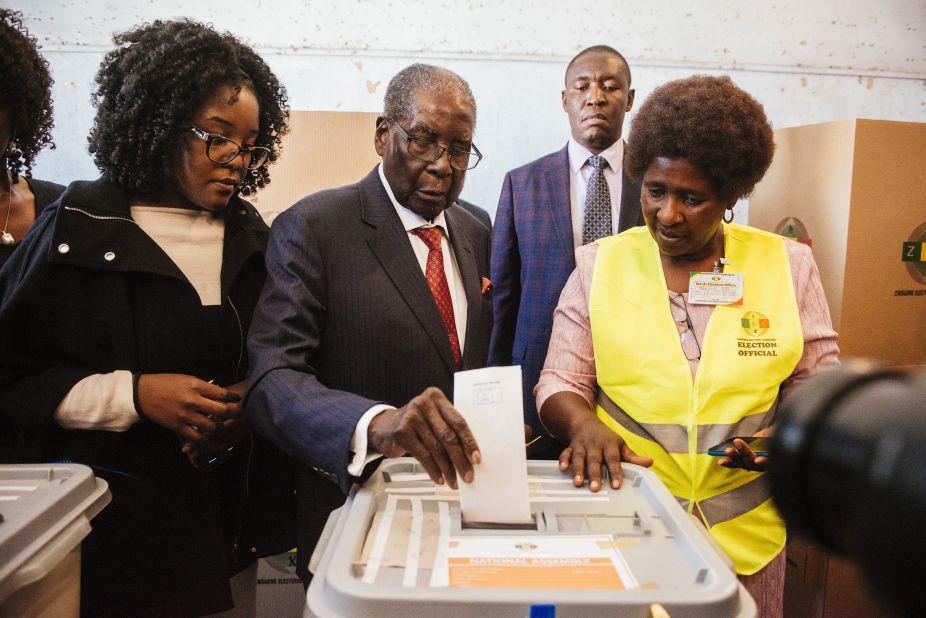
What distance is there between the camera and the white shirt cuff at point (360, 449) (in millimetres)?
989

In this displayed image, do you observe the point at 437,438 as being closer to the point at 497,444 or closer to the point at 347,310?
the point at 497,444

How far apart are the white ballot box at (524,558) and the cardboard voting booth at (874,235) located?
5.41 feet

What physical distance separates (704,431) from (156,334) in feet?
3.43

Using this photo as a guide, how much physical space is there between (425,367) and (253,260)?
442 millimetres

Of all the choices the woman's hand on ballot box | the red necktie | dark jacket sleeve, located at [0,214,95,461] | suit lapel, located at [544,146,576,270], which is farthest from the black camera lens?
suit lapel, located at [544,146,576,270]

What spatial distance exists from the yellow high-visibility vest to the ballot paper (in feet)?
1.39

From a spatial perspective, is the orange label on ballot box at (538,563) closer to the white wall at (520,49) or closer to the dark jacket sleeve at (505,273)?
the dark jacket sleeve at (505,273)

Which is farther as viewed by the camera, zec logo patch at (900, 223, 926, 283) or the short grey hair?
Result: zec logo patch at (900, 223, 926, 283)

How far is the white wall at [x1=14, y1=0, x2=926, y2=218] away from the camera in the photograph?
125 inches

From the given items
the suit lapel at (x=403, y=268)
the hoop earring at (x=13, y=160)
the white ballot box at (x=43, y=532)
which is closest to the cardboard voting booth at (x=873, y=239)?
the suit lapel at (x=403, y=268)

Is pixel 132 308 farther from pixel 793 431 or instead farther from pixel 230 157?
pixel 793 431

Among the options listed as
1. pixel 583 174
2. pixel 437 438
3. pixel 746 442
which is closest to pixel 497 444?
pixel 437 438

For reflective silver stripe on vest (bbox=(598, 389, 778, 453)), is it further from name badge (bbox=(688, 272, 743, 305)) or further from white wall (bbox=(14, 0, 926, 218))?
white wall (bbox=(14, 0, 926, 218))

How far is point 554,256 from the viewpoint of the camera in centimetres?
221
